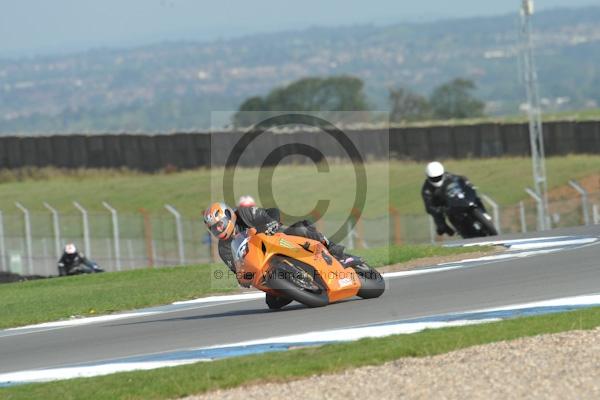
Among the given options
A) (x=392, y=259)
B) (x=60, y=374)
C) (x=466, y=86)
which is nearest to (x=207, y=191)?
(x=392, y=259)

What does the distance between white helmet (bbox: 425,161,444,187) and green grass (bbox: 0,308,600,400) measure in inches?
374

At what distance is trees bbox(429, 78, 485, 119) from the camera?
136375 mm

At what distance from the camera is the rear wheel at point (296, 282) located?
13.3 m

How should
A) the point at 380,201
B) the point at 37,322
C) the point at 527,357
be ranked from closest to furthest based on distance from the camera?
the point at 527,357, the point at 37,322, the point at 380,201

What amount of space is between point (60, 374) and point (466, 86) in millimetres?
135267

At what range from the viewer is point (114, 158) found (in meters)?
64.2

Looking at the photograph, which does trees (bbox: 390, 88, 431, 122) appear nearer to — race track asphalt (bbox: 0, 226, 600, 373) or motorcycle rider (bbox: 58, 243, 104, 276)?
motorcycle rider (bbox: 58, 243, 104, 276)

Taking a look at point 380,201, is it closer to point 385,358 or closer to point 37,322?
point 37,322

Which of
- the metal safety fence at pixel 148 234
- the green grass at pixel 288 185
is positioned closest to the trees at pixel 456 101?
the green grass at pixel 288 185

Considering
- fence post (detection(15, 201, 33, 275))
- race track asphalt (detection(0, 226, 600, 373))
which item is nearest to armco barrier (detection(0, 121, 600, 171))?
fence post (detection(15, 201, 33, 275))

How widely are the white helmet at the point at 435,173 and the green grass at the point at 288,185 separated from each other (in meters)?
26.0

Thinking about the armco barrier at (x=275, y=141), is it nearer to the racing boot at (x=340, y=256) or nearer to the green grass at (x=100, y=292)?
the green grass at (x=100, y=292)

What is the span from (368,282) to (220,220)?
1.70 meters

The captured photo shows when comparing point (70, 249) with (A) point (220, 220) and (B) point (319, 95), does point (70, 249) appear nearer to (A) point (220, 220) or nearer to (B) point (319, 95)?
(A) point (220, 220)
